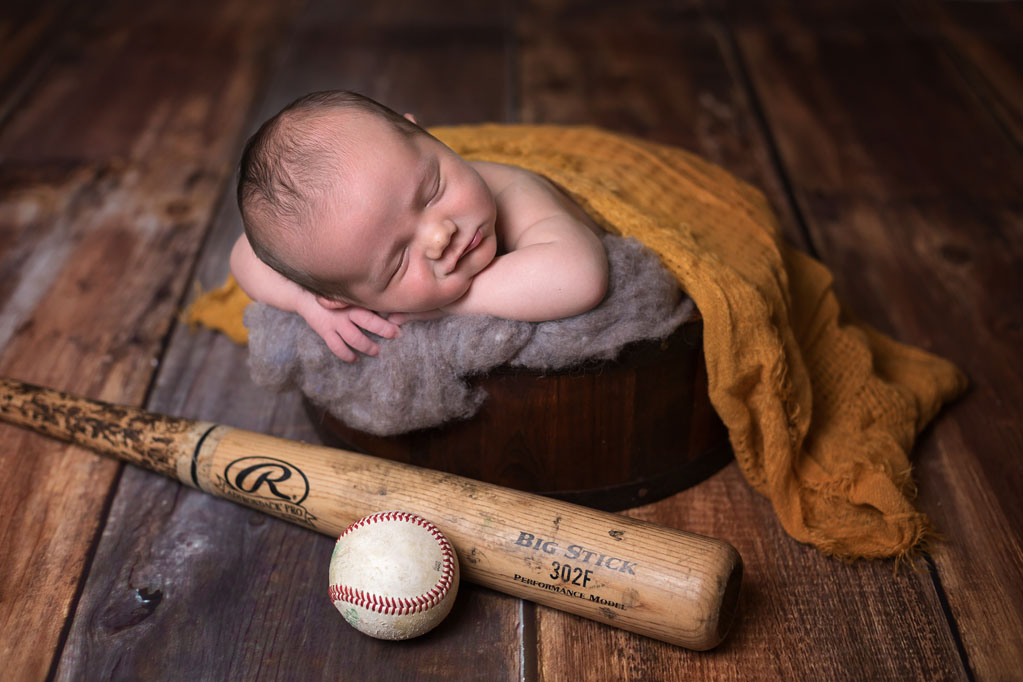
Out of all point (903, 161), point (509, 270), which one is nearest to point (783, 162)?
point (903, 161)

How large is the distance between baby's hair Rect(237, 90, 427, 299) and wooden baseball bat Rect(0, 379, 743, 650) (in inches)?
12.1

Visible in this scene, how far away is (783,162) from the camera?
2725mm

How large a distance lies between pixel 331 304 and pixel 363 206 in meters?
0.24

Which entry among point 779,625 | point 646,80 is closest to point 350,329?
point 779,625

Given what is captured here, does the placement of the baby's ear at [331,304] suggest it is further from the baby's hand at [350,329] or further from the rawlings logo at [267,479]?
the rawlings logo at [267,479]

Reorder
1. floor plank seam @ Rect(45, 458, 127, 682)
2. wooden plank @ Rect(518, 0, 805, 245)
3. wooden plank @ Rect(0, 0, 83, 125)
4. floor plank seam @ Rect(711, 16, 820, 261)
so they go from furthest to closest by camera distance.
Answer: wooden plank @ Rect(0, 0, 83, 125) < wooden plank @ Rect(518, 0, 805, 245) < floor plank seam @ Rect(711, 16, 820, 261) < floor plank seam @ Rect(45, 458, 127, 682)

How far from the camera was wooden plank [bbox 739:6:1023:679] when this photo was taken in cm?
157

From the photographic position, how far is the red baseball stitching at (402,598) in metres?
1.32

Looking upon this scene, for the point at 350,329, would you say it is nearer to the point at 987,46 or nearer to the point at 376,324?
the point at 376,324

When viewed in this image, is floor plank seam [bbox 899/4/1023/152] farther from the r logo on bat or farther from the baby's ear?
the r logo on bat

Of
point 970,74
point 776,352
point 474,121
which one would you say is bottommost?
point 474,121

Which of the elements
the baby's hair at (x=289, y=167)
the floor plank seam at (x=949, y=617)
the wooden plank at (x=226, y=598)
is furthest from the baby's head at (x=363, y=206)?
the floor plank seam at (x=949, y=617)

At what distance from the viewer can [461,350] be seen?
1.45 meters

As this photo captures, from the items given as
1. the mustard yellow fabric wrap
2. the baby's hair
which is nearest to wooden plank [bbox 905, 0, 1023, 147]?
the mustard yellow fabric wrap
